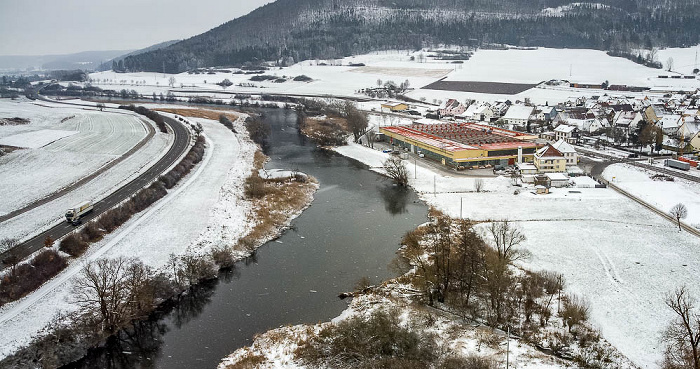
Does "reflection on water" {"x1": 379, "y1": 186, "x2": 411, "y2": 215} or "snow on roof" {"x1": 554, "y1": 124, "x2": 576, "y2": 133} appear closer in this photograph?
"reflection on water" {"x1": 379, "y1": 186, "x2": 411, "y2": 215}

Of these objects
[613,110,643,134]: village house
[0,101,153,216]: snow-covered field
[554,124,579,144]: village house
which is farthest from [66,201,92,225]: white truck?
[613,110,643,134]: village house

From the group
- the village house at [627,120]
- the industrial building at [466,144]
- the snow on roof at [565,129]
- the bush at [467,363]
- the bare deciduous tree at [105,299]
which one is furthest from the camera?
the village house at [627,120]

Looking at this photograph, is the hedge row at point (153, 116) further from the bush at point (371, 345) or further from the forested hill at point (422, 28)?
the forested hill at point (422, 28)

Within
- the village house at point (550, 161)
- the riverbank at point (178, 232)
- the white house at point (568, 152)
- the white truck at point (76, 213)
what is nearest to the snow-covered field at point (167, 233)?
the riverbank at point (178, 232)

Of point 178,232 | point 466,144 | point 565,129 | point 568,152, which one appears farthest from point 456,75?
point 178,232

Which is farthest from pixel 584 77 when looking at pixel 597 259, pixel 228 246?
pixel 228 246

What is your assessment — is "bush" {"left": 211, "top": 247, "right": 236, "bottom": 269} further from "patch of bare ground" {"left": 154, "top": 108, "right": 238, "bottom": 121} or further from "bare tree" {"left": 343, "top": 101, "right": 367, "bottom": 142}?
"patch of bare ground" {"left": 154, "top": 108, "right": 238, "bottom": 121}
